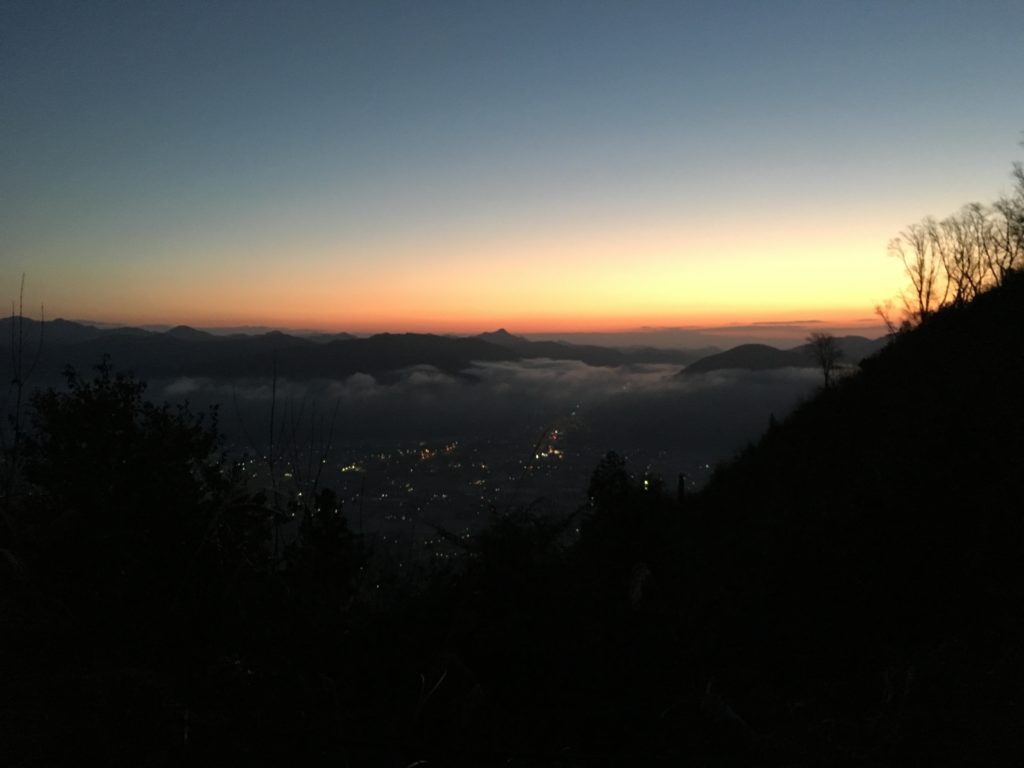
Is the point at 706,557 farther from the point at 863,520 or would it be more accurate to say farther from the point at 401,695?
the point at 401,695

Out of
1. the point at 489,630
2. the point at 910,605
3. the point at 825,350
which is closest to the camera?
the point at 489,630

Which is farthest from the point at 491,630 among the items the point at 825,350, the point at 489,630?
the point at 825,350

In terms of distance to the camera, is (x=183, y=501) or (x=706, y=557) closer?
(x=183, y=501)

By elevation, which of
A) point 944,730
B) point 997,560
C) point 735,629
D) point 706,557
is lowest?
point 706,557

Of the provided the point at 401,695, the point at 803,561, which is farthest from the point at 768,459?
the point at 401,695

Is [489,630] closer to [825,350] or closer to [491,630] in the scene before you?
[491,630]

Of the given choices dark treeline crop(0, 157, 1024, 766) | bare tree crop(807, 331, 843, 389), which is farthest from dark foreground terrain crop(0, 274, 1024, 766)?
bare tree crop(807, 331, 843, 389)
